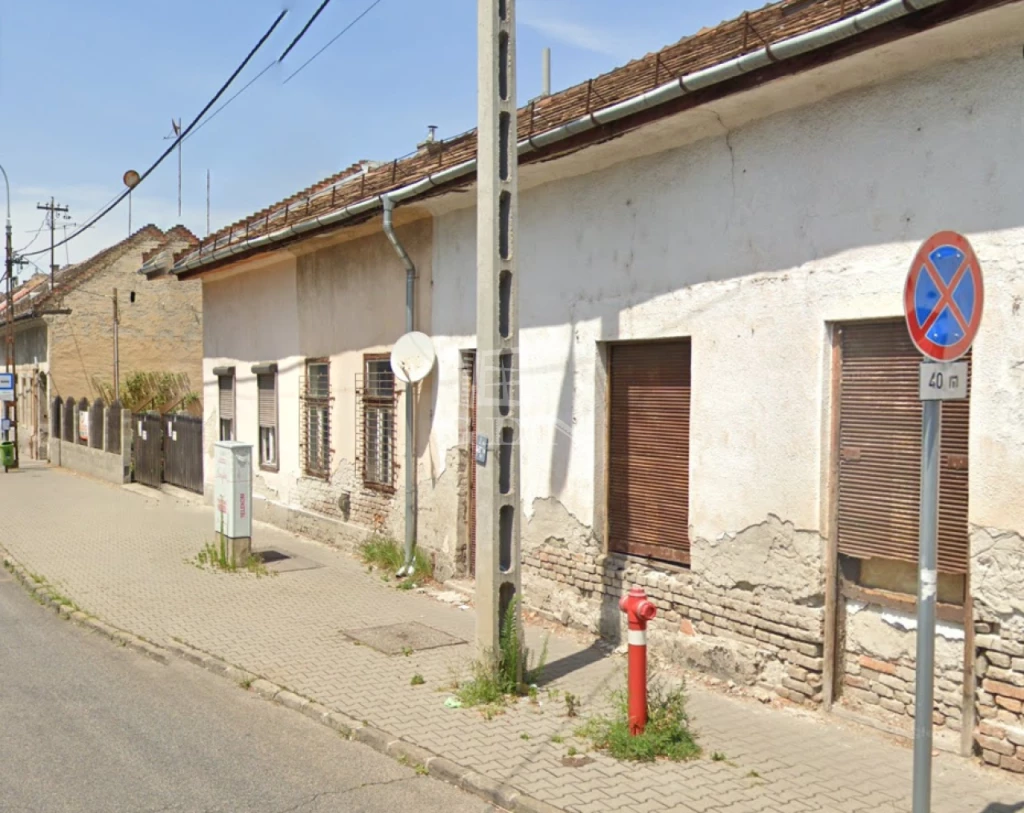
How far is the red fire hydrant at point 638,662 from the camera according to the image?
18.9ft

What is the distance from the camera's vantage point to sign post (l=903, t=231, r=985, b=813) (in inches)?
156

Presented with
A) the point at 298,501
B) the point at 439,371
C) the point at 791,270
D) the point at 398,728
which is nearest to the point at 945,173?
the point at 791,270

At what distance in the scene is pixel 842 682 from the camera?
6.38m

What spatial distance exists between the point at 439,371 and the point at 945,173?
239 inches

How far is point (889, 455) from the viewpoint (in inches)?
242

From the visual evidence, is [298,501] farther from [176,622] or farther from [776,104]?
[776,104]

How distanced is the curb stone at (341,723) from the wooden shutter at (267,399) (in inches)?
215

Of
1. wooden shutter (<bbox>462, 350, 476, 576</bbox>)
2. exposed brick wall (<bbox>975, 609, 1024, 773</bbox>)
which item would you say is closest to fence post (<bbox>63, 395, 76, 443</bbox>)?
wooden shutter (<bbox>462, 350, 476, 576</bbox>)

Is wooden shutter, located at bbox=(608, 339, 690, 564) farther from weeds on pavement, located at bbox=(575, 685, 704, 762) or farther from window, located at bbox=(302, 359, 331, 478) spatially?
window, located at bbox=(302, 359, 331, 478)

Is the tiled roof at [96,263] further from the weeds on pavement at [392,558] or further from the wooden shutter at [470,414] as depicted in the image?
the wooden shutter at [470,414]

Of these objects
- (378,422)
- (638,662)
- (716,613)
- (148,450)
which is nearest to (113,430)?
(148,450)

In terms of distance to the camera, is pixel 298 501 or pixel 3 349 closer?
pixel 298 501

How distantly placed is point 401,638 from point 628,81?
4960mm

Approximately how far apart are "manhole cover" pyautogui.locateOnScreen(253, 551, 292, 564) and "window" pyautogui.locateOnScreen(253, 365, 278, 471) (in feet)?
8.23
